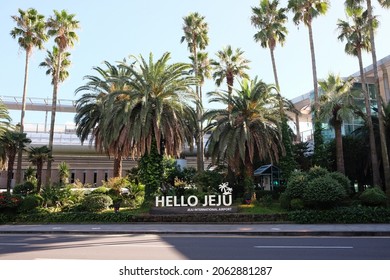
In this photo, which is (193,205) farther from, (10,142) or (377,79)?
(10,142)

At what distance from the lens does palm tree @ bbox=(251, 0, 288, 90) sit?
107ft

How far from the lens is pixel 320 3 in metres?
30.0

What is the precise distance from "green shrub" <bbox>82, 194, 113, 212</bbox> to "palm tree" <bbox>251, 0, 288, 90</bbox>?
1967 cm

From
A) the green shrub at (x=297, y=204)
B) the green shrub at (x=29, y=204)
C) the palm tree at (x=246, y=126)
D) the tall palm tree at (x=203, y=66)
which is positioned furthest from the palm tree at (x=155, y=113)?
the tall palm tree at (x=203, y=66)

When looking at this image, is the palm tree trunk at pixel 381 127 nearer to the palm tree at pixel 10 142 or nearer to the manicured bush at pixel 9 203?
the manicured bush at pixel 9 203

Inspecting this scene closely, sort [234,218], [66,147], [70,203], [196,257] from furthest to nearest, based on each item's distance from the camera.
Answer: [66,147] < [70,203] < [234,218] < [196,257]

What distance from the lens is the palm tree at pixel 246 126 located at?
2473cm

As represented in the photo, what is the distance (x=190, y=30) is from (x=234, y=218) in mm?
23033

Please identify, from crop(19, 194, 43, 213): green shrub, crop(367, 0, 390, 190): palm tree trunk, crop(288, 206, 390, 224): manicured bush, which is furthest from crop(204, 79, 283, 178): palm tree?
crop(19, 194, 43, 213): green shrub

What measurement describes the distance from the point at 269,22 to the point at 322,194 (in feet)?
65.0

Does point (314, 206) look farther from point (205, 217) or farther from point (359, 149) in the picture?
point (359, 149)

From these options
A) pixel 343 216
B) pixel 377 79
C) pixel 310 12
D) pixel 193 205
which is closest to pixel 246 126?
pixel 193 205

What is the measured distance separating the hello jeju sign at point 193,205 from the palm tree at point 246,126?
159 inches

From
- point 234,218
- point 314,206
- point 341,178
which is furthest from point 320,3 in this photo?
point 234,218
